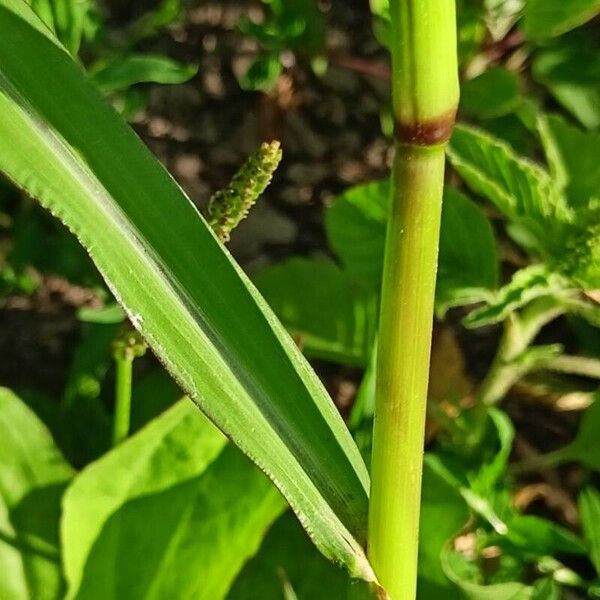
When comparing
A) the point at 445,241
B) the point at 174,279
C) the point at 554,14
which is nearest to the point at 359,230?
the point at 445,241

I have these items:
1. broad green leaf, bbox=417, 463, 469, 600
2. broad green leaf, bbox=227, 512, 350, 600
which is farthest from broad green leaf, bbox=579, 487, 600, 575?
broad green leaf, bbox=227, 512, 350, 600

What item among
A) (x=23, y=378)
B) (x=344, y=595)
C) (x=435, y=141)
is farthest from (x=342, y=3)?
(x=435, y=141)

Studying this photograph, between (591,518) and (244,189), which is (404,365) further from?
(591,518)

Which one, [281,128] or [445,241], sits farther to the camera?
[281,128]

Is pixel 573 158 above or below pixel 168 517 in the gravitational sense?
above

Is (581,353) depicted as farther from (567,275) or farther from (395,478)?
(395,478)

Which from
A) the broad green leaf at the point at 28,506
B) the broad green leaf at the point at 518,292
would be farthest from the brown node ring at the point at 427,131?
the broad green leaf at the point at 28,506

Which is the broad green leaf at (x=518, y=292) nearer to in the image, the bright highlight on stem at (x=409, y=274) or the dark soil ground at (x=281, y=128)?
the bright highlight on stem at (x=409, y=274)
